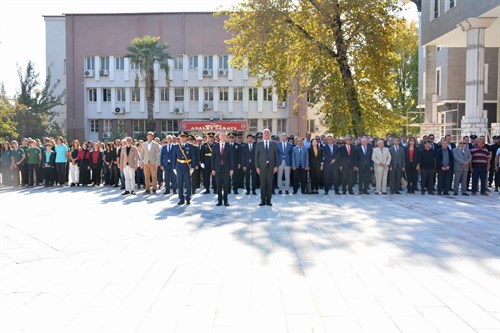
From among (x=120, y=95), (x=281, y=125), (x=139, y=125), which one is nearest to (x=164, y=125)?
(x=139, y=125)

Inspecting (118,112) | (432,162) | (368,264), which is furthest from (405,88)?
(368,264)

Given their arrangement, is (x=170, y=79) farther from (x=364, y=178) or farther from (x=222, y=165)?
(x=222, y=165)

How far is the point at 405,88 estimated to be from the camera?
59250mm

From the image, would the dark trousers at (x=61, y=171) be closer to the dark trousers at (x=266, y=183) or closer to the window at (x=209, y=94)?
the dark trousers at (x=266, y=183)

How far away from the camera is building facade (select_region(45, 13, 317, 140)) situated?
6000cm

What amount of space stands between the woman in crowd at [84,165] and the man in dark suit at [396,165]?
Answer: 38.8 feet

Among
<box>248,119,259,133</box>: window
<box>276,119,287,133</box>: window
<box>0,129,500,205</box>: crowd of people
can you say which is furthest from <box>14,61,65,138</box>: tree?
<box>0,129,500,205</box>: crowd of people

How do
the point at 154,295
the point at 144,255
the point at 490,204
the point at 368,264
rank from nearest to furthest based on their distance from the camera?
the point at 154,295, the point at 368,264, the point at 144,255, the point at 490,204

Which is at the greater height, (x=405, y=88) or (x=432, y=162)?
(x=405, y=88)

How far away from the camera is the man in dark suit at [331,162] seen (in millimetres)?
18875

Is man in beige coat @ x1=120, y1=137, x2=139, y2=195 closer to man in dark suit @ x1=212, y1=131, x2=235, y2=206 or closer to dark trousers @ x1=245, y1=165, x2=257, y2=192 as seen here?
dark trousers @ x1=245, y1=165, x2=257, y2=192

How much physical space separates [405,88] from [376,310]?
5658cm

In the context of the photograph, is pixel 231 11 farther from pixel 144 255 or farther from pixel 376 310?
pixel 376 310

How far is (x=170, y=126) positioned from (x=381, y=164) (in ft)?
149
